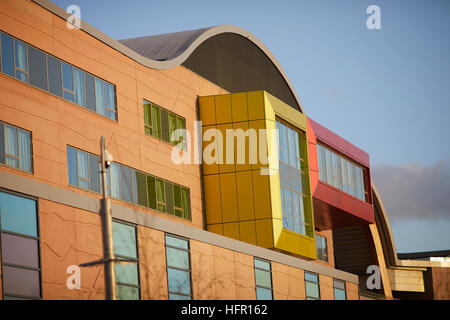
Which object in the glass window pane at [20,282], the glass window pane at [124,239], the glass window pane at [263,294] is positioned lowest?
the glass window pane at [263,294]

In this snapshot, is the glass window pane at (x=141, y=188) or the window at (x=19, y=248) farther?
the glass window pane at (x=141, y=188)

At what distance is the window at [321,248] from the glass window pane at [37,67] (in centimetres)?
3003

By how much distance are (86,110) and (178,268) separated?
803 cm

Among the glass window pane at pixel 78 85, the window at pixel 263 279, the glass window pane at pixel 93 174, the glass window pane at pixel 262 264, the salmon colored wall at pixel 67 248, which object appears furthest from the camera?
the glass window pane at pixel 262 264

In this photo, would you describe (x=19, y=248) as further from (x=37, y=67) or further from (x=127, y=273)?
(x=37, y=67)

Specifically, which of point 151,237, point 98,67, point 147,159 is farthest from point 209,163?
point 151,237

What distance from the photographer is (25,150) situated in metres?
31.5

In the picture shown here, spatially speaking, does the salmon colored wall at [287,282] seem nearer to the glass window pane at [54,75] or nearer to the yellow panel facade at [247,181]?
the yellow panel facade at [247,181]

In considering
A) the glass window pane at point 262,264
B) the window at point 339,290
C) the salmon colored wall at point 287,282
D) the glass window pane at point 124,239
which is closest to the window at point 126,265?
the glass window pane at point 124,239

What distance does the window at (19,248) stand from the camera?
2502 cm

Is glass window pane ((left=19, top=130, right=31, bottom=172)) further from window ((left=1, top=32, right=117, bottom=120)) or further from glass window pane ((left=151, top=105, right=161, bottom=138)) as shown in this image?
glass window pane ((left=151, top=105, right=161, bottom=138))

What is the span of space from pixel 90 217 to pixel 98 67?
1026cm

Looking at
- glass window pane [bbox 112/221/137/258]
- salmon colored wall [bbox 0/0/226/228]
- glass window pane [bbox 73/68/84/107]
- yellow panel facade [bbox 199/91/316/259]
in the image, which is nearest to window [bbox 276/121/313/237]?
yellow panel facade [bbox 199/91/316/259]

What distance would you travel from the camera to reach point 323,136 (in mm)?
52000
